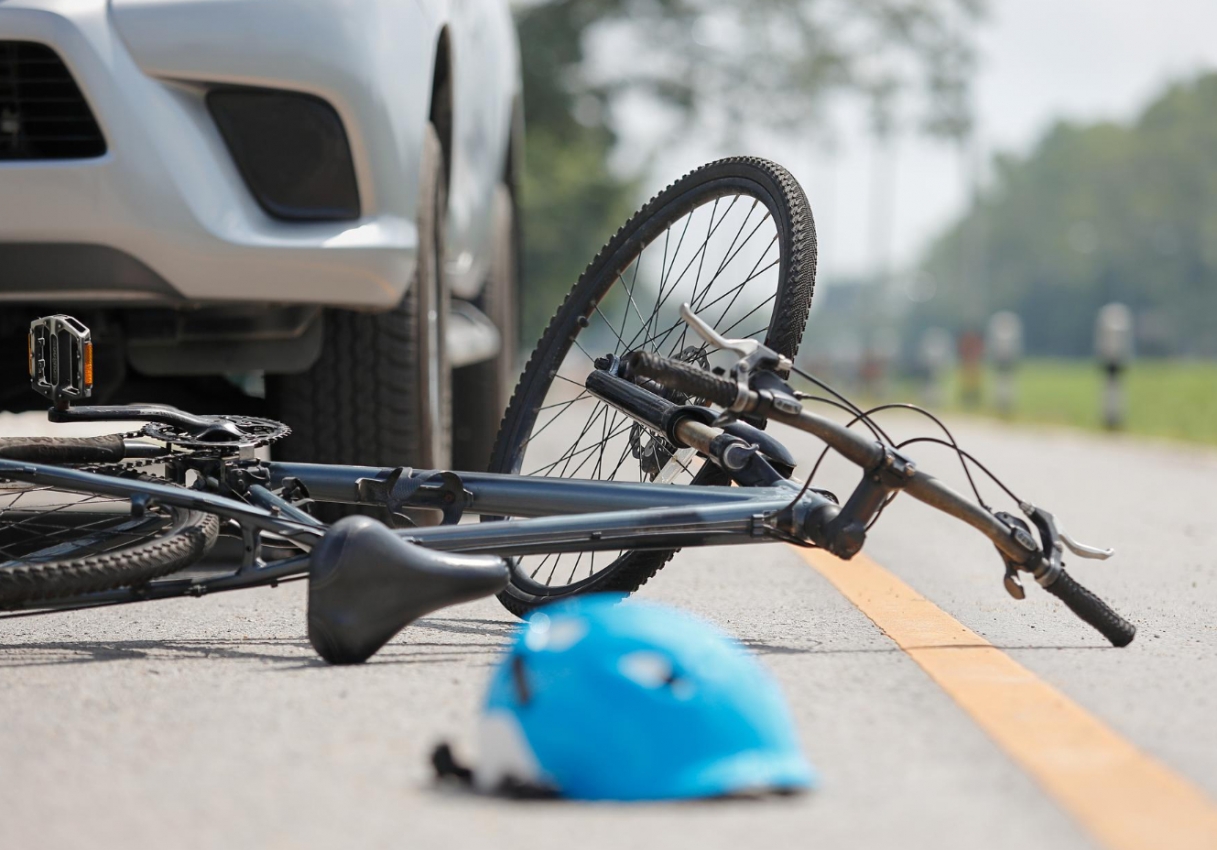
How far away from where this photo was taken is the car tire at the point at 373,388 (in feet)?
14.5

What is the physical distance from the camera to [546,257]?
34.0m

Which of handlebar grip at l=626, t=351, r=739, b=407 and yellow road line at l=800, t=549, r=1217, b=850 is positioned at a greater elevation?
handlebar grip at l=626, t=351, r=739, b=407

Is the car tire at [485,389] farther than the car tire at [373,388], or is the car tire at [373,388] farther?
the car tire at [485,389]

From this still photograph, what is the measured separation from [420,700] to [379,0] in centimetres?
200

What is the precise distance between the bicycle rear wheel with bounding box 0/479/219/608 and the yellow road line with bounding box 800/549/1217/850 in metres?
1.35

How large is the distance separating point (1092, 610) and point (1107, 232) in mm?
101788

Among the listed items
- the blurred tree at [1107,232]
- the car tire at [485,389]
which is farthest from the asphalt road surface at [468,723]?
the blurred tree at [1107,232]

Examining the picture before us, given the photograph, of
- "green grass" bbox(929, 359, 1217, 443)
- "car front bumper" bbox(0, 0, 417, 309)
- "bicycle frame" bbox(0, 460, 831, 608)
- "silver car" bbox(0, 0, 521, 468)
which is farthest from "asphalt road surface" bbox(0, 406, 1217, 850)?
"green grass" bbox(929, 359, 1217, 443)

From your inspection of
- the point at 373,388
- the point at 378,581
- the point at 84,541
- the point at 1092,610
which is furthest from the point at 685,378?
the point at 373,388

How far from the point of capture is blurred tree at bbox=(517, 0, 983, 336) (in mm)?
19969

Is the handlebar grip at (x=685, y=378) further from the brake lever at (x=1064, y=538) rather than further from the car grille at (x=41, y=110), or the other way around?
the car grille at (x=41, y=110)

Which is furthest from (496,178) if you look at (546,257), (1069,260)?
(1069,260)

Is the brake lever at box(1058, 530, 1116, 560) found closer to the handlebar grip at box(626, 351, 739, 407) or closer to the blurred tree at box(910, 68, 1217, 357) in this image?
the handlebar grip at box(626, 351, 739, 407)

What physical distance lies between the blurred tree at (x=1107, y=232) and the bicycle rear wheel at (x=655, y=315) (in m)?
69.3
